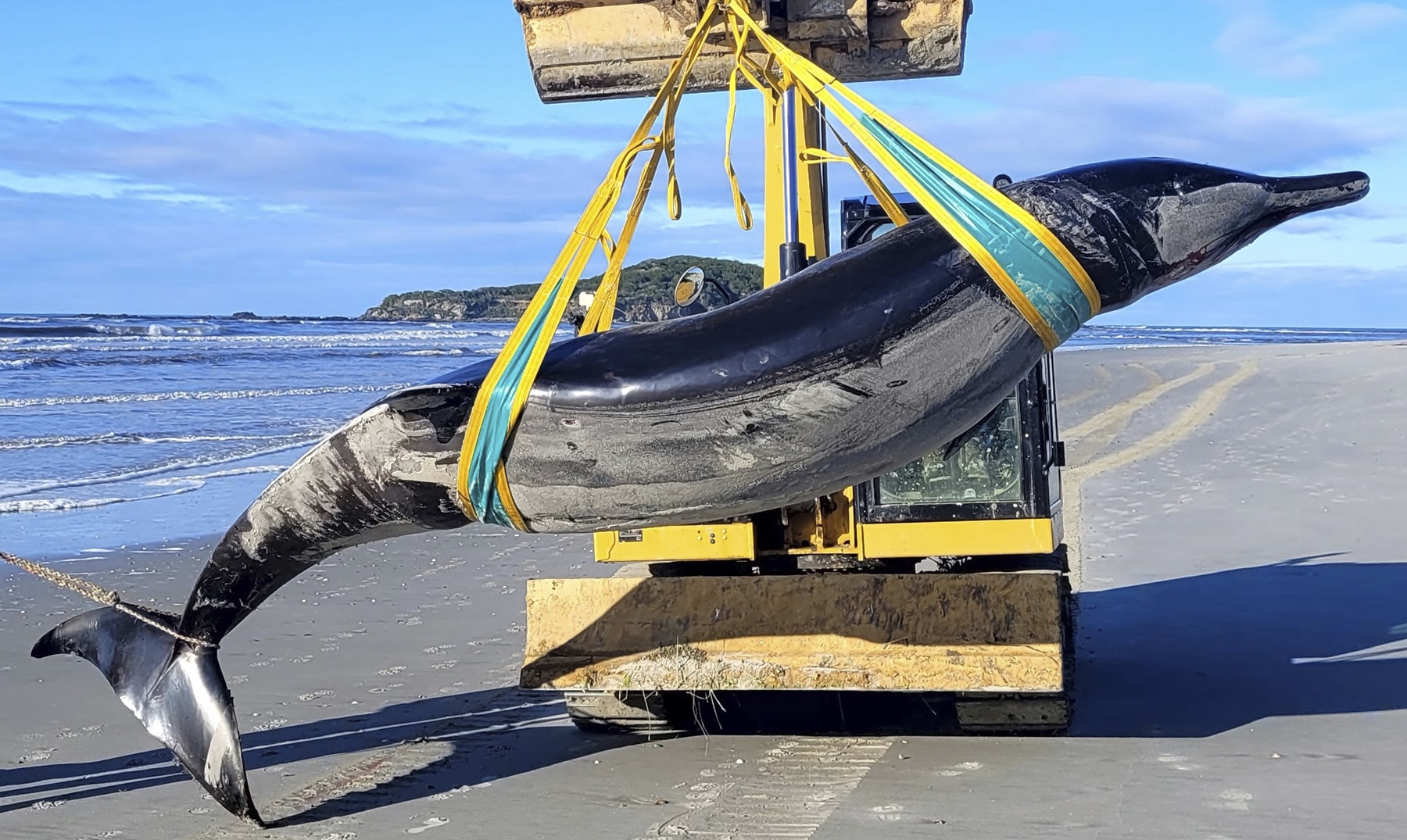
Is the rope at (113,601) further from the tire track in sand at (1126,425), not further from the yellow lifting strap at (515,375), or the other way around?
the tire track in sand at (1126,425)

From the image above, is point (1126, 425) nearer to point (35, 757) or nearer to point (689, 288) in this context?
point (689, 288)

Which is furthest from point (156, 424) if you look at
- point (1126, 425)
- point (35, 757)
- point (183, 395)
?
point (35, 757)

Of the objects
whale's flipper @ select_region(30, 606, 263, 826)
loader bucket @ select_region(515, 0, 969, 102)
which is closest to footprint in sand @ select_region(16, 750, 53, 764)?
whale's flipper @ select_region(30, 606, 263, 826)

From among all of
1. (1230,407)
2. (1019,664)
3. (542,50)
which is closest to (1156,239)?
(1019,664)

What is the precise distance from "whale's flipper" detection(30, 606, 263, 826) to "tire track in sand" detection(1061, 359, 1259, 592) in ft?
19.2

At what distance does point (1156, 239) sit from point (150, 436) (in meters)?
17.8

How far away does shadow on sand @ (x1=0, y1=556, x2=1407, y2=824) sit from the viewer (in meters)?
5.91

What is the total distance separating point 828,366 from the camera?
12.0 feet

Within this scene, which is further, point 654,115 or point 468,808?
point 468,808

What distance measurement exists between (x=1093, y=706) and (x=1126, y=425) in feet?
43.5

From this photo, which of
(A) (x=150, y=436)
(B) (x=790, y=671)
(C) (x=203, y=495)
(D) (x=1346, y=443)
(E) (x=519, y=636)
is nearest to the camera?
(B) (x=790, y=671)

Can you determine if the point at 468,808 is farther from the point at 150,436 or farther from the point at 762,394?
the point at 150,436

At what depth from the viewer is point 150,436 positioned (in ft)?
63.6

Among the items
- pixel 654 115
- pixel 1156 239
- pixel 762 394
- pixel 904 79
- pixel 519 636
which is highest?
pixel 904 79
